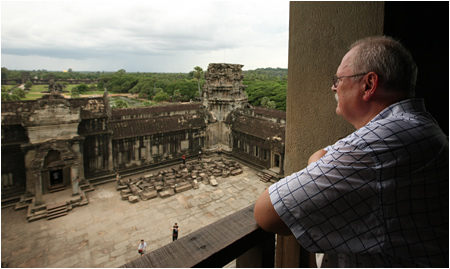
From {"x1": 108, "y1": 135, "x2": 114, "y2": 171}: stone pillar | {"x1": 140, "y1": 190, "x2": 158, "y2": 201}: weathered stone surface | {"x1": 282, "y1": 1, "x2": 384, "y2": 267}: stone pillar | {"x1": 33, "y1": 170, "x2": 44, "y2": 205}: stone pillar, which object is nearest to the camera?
{"x1": 282, "y1": 1, "x2": 384, "y2": 267}: stone pillar

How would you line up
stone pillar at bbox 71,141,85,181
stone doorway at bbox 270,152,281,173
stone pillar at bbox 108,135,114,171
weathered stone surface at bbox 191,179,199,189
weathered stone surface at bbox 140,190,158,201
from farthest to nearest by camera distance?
stone doorway at bbox 270,152,281,173 → stone pillar at bbox 108,135,114,171 → weathered stone surface at bbox 191,179,199,189 → stone pillar at bbox 71,141,85,181 → weathered stone surface at bbox 140,190,158,201

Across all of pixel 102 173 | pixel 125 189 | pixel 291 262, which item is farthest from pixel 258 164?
pixel 291 262

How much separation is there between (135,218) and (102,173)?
16.2 ft

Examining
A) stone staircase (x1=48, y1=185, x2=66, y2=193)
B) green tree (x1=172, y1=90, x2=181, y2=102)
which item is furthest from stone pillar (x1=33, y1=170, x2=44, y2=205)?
green tree (x1=172, y1=90, x2=181, y2=102)

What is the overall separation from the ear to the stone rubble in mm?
13769

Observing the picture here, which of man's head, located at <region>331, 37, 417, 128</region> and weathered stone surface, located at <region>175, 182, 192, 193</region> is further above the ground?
man's head, located at <region>331, 37, 417, 128</region>

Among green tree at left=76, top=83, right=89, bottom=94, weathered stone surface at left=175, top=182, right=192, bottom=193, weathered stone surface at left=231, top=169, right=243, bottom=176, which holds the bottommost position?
weathered stone surface at left=175, top=182, right=192, bottom=193

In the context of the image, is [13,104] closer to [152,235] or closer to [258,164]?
[152,235]

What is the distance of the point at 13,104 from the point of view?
13.7 metres

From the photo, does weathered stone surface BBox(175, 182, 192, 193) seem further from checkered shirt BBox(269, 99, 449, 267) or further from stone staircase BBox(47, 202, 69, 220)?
checkered shirt BBox(269, 99, 449, 267)

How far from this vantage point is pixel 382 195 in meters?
1.13

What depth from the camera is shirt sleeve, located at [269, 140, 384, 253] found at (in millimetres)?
1147

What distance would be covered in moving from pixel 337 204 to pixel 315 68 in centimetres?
135

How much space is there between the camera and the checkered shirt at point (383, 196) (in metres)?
1.13
